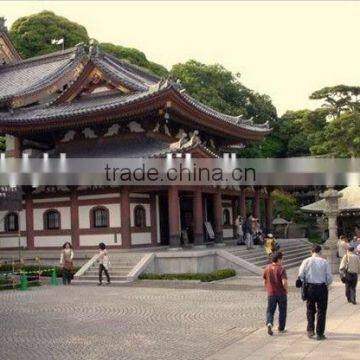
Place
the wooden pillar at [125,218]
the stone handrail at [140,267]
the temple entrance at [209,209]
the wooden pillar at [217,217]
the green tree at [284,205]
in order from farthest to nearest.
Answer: the green tree at [284,205], the temple entrance at [209,209], the wooden pillar at [217,217], the wooden pillar at [125,218], the stone handrail at [140,267]

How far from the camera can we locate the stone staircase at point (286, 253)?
1144 inches

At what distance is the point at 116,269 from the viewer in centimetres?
2672

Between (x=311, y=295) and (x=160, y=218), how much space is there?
20.5m

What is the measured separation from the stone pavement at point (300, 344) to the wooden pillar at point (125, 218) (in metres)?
15.6

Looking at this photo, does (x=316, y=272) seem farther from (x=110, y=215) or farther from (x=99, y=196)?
(x=99, y=196)

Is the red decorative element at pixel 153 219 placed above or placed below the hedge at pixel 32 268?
above

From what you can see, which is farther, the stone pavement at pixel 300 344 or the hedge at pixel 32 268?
the hedge at pixel 32 268

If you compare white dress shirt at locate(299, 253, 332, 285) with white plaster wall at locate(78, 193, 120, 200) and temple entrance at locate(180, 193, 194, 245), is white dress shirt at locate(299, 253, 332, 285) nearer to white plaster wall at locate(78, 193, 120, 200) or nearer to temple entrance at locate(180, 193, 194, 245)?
white plaster wall at locate(78, 193, 120, 200)

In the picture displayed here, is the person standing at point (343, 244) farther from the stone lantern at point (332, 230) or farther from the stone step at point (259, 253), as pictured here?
the stone step at point (259, 253)

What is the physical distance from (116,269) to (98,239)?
4140 mm

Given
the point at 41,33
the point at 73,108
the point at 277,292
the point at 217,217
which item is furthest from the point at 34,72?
the point at 277,292

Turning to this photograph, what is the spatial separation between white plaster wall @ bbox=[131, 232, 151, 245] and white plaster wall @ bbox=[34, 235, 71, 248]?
12.7 feet

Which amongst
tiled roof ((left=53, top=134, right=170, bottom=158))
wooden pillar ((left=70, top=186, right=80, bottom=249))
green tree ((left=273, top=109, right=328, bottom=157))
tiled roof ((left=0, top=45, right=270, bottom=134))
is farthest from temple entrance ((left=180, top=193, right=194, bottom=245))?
green tree ((left=273, top=109, right=328, bottom=157))

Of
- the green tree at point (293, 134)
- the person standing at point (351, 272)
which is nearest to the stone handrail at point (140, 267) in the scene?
the person standing at point (351, 272)
